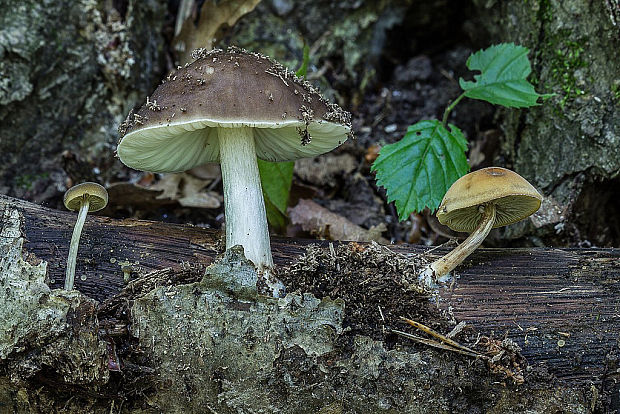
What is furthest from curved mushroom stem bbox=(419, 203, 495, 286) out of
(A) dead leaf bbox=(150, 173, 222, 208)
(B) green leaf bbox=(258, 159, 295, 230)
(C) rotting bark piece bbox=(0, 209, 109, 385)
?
(A) dead leaf bbox=(150, 173, 222, 208)

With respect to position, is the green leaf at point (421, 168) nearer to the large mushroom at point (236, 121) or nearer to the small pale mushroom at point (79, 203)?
the large mushroom at point (236, 121)

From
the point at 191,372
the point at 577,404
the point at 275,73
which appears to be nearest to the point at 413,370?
the point at 577,404

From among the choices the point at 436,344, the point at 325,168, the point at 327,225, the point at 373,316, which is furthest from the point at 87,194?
the point at 325,168

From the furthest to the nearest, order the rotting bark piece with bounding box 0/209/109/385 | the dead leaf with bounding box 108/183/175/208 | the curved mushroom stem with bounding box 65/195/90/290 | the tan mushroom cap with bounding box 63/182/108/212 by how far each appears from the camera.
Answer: the dead leaf with bounding box 108/183/175/208, the tan mushroom cap with bounding box 63/182/108/212, the curved mushroom stem with bounding box 65/195/90/290, the rotting bark piece with bounding box 0/209/109/385

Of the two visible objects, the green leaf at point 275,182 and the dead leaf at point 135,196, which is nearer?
the green leaf at point 275,182

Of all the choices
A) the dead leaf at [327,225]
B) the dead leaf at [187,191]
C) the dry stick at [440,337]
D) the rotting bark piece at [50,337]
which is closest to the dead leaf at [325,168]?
the dead leaf at [327,225]

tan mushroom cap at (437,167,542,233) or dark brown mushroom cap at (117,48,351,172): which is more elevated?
dark brown mushroom cap at (117,48,351,172)

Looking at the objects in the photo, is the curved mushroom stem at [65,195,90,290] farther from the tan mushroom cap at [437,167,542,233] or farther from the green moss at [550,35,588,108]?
the green moss at [550,35,588,108]
